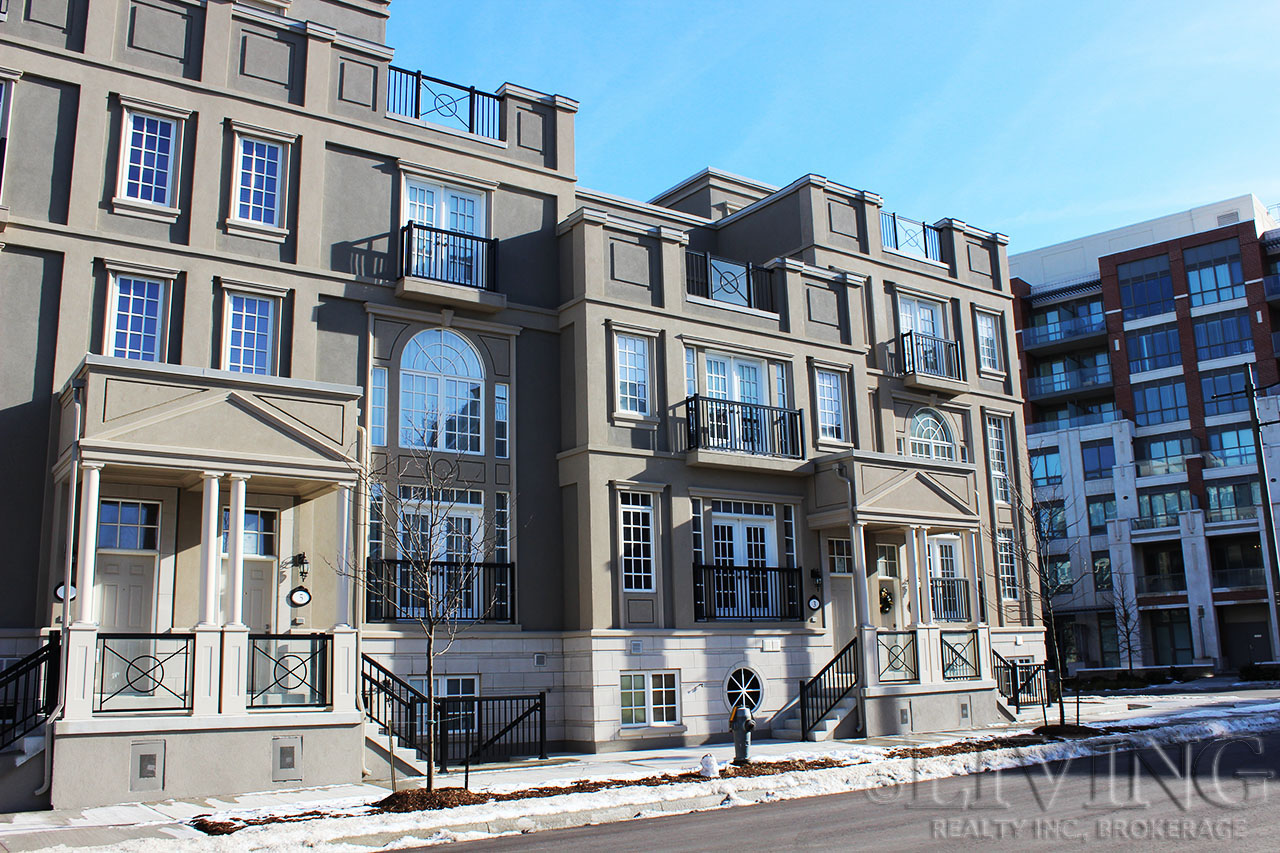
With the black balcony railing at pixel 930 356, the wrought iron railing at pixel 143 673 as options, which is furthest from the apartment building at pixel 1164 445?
the wrought iron railing at pixel 143 673

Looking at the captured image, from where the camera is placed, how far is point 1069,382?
217ft

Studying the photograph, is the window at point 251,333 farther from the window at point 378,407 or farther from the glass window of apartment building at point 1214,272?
the glass window of apartment building at point 1214,272

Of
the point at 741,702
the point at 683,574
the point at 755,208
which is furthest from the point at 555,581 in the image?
the point at 755,208

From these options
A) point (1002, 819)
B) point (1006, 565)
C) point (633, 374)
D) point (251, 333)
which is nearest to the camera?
point (1002, 819)

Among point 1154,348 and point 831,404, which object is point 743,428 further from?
point 1154,348

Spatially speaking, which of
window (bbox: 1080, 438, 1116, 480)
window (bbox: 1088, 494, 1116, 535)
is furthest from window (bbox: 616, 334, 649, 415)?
window (bbox: 1080, 438, 1116, 480)

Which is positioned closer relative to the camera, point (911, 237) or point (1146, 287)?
point (911, 237)

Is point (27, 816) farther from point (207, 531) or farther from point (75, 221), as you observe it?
point (75, 221)

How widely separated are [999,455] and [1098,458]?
121ft

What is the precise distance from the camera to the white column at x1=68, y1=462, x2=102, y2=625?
14.6m

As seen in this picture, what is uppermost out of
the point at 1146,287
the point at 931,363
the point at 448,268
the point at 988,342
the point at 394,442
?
the point at 1146,287

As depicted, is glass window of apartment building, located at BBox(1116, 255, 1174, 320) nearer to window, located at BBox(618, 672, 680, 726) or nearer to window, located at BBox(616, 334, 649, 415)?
window, located at BBox(616, 334, 649, 415)

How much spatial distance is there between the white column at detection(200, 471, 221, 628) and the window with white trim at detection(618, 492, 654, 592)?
778cm

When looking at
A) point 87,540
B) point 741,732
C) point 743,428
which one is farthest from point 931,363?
point 87,540
